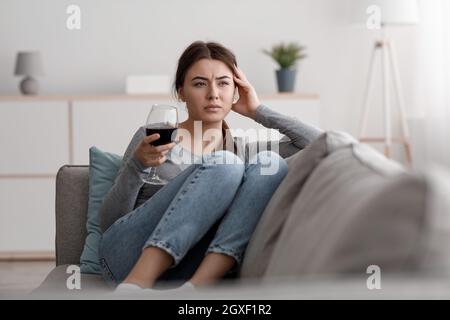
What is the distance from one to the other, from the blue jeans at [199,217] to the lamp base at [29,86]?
121 inches

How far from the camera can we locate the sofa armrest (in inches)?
102

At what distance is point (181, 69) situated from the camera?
2736mm

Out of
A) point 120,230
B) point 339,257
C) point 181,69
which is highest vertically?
point 181,69

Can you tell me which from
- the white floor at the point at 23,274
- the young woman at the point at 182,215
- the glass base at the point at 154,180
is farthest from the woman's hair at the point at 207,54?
the white floor at the point at 23,274

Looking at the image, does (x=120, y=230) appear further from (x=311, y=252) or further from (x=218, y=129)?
(x=311, y=252)

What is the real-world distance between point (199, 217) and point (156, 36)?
356 centimetres

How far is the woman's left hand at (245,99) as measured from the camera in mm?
2723

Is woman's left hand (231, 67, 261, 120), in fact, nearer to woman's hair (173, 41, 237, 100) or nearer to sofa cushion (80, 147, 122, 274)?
woman's hair (173, 41, 237, 100)

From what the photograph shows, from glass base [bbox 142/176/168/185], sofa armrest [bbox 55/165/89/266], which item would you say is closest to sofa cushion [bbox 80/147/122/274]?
sofa armrest [bbox 55/165/89/266]

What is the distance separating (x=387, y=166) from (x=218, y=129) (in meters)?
1.02

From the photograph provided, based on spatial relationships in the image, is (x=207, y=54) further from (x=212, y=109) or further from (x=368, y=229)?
(x=368, y=229)

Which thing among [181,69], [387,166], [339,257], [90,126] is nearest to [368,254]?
[339,257]

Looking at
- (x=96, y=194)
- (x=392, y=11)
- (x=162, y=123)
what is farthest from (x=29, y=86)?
(x=162, y=123)

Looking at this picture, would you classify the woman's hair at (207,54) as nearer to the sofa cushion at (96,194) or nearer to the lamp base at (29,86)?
the sofa cushion at (96,194)
